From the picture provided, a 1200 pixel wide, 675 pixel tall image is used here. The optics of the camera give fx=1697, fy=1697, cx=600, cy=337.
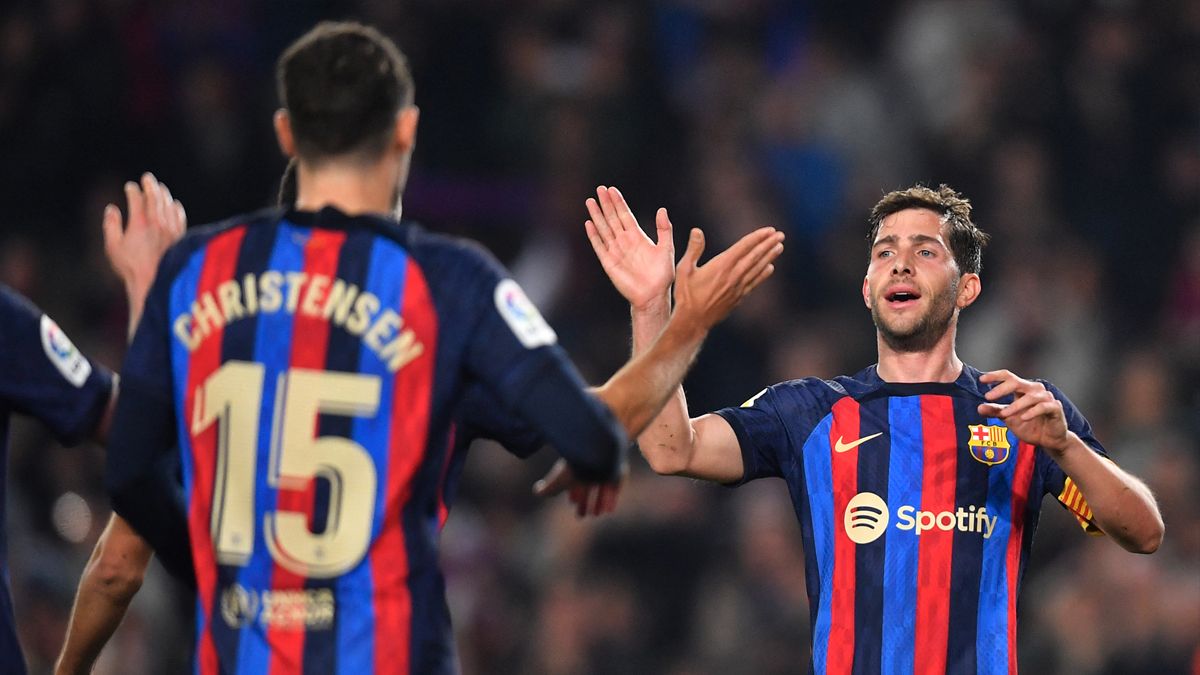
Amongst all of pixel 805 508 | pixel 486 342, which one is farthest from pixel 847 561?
pixel 486 342

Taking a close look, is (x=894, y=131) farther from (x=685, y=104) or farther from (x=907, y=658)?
(x=907, y=658)

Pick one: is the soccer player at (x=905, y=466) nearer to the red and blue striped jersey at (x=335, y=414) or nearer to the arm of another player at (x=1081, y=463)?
the arm of another player at (x=1081, y=463)

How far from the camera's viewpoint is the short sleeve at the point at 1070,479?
4926mm

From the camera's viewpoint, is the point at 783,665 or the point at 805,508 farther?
the point at 783,665

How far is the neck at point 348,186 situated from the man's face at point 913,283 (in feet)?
6.78

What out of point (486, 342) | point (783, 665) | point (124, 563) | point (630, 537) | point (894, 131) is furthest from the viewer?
point (894, 131)

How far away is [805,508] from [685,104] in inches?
295

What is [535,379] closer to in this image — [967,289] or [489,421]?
[489,421]

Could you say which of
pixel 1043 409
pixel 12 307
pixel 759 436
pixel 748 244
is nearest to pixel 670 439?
pixel 759 436

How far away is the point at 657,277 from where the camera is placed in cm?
470

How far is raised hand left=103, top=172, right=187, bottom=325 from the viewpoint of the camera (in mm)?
4086

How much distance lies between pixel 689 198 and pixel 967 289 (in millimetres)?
6123

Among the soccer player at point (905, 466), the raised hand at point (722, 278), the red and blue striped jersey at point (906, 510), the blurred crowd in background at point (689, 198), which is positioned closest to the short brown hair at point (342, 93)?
the raised hand at point (722, 278)

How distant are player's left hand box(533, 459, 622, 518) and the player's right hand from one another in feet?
3.65
